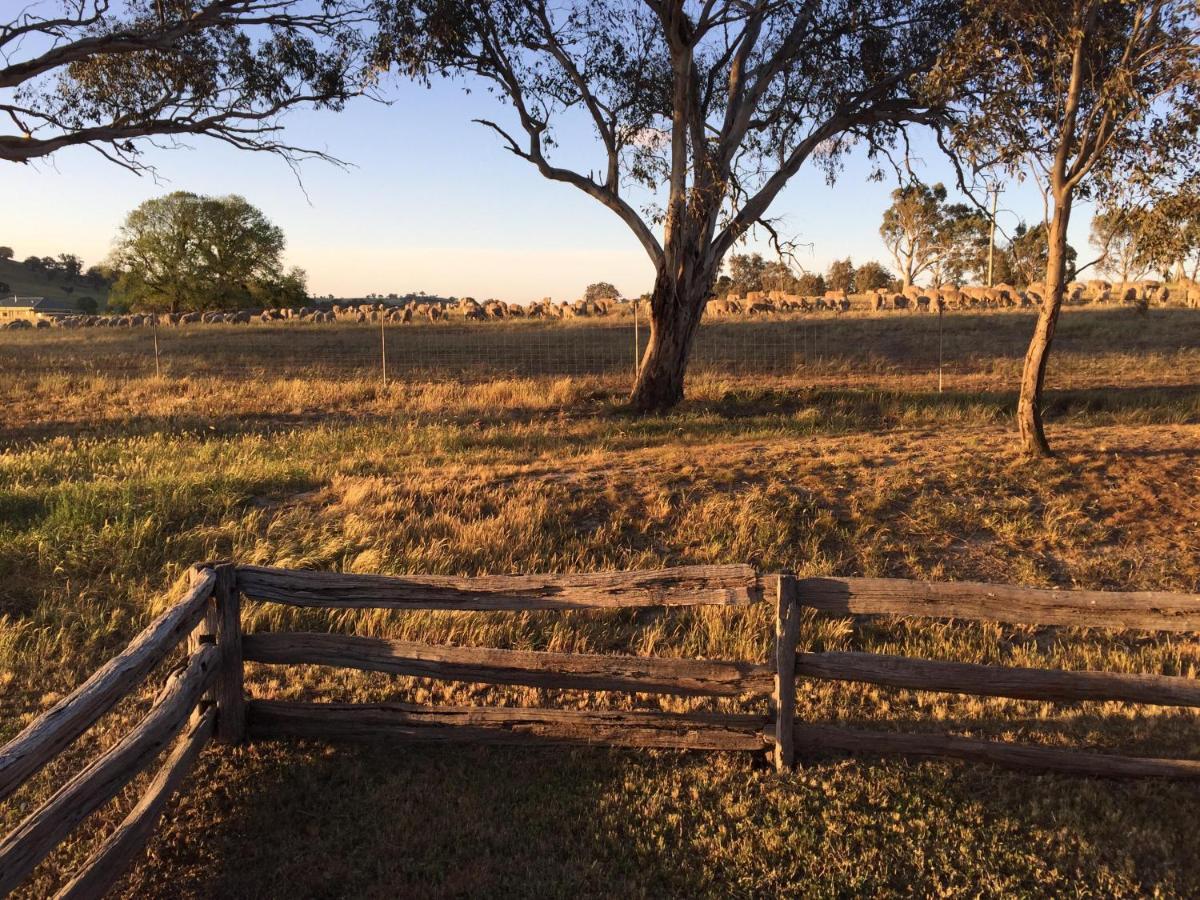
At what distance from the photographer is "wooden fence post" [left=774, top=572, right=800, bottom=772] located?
3.86m

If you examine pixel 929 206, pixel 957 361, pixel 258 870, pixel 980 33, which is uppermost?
pixel 929 206

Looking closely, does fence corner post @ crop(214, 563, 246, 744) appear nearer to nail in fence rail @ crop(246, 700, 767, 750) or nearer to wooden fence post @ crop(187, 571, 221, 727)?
wooden fence post @ crop(187, 571, 221, 727)

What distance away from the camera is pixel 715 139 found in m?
15.0

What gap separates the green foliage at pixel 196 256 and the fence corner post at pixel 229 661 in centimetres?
5386

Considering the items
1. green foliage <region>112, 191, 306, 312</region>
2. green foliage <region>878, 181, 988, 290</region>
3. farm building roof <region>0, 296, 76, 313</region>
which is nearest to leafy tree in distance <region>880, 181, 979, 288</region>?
green foliage <region>878, 181, 988, 290</region>

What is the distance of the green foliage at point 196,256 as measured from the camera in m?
51.2

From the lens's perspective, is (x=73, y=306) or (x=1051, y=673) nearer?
(x=1051, y=673)

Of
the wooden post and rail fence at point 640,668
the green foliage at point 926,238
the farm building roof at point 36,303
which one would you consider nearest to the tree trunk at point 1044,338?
the wooden post and rail fence at point 640,668

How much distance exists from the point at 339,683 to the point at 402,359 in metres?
19.7

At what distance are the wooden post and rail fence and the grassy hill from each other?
11111 centimetres

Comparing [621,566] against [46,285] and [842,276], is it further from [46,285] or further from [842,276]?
[46,285]

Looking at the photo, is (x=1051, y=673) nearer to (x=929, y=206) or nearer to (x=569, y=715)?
(x=569, y=715)

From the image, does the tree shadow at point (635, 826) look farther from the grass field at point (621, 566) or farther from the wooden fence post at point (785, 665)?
the wooden fence post at point (785, 665)

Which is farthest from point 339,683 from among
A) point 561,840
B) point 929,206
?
point 929,206
